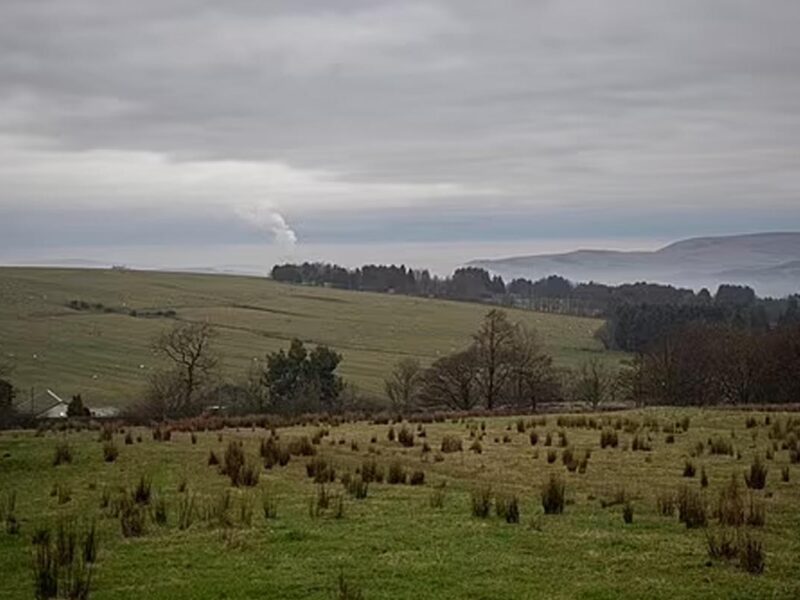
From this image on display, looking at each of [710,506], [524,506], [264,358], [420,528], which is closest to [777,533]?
[710,506]

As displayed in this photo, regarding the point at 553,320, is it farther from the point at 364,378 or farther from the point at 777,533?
the point at 777,533

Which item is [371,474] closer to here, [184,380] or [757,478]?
[757,478]

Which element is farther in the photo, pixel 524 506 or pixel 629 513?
pixel 524 506

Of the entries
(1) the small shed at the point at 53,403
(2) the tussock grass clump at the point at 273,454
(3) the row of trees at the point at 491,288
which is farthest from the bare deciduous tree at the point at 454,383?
(3) the row of trees at the point at 491,288

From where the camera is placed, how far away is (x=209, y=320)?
356 ft

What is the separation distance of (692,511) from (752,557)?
269 centimetres

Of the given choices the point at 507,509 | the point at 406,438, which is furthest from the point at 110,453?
the point at 507,509

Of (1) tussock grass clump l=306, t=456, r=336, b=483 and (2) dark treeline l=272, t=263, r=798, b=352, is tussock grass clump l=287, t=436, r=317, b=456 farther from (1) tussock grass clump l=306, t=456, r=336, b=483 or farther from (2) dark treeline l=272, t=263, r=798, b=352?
(2) dark treeline l=272, t=263, r=798, b=352

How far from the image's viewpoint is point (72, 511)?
14.8 m

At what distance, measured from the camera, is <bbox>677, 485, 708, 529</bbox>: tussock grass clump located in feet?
42.3

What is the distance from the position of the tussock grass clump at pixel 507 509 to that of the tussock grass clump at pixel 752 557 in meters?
3.40

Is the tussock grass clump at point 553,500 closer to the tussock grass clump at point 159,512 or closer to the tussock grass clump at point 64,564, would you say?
the tussock grass clump at point 159,512

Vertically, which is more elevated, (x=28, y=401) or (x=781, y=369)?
(x=781, y=369)

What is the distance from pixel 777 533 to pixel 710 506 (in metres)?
1.66
